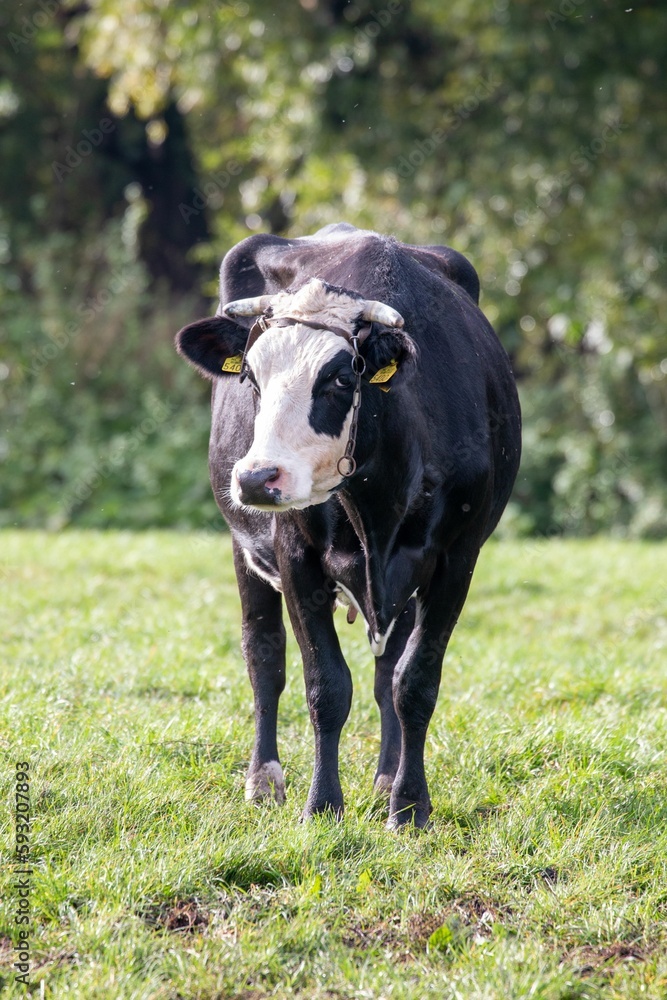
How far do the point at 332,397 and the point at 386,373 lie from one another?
18cm

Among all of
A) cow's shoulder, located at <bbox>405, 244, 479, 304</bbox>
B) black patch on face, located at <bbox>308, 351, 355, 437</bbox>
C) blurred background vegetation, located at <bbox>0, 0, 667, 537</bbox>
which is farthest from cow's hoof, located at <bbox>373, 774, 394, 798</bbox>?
blurred background vegetation, located at <bbox>0, 0, 667, 537</bbox>

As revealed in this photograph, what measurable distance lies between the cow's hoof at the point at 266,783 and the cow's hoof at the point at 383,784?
0.32m

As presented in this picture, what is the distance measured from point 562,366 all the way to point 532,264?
70.8 inches

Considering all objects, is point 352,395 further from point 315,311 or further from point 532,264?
point 532,264

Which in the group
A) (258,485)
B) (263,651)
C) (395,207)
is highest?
(395,207)

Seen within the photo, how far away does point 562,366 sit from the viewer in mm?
13828

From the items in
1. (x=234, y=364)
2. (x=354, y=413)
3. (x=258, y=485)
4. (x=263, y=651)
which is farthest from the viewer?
(x=263, y=651)

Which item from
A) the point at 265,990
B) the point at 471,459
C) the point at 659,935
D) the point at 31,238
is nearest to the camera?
the point at 265,990

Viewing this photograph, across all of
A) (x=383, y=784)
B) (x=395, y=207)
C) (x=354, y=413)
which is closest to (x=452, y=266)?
(x=354, y=413)

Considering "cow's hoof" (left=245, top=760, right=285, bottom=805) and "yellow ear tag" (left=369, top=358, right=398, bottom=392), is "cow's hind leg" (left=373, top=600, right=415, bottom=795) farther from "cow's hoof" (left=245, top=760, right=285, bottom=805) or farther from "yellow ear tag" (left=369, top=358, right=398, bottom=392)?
"yellow ear tag" (left=369, top=358, right=398, bottom=392)

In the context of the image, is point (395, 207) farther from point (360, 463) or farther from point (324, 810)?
point (324, 810)

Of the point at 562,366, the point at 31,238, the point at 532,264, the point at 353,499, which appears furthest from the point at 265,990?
the point at 31,238

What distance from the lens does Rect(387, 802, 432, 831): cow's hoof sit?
3.62 meters

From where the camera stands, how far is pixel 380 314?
3.34 m
